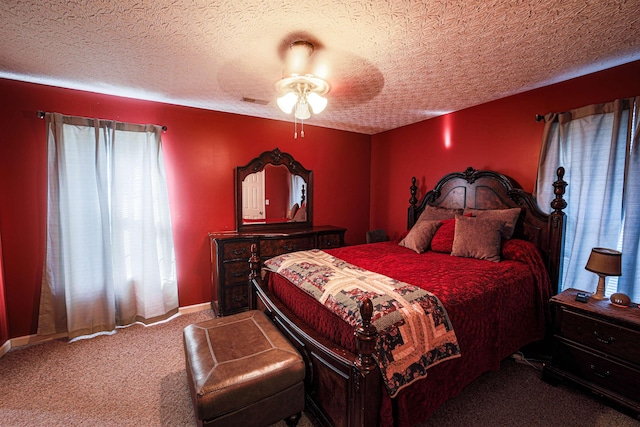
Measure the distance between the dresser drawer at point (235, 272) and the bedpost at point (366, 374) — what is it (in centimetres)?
218

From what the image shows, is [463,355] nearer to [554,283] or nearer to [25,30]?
[554,283]

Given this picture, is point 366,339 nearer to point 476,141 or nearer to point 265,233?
point 265,233

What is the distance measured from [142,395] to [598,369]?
3.18 meters

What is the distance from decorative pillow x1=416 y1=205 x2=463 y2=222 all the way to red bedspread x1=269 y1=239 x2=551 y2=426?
2.19ft

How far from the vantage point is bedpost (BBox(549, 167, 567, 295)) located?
2.37 meters

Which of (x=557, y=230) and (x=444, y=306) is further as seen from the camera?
(x=557, y=230)

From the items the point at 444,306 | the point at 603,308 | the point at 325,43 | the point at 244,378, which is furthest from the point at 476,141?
the point at 244,378

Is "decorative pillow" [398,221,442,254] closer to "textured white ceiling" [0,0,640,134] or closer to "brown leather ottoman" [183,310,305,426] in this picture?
"textured white ceiling" [0,0,640,134]

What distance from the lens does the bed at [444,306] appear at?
128 cm

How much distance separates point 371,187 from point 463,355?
10.8 feet

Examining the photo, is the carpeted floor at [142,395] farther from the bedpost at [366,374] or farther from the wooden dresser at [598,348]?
the bedpost at [366,374]

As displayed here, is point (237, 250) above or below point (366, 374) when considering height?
above

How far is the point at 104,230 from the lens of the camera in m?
2.77

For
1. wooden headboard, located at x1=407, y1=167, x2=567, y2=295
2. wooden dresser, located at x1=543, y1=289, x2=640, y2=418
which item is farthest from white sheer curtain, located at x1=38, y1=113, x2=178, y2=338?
wooden dresser, located at x1=543, y1=289, x2=640, y2=418
